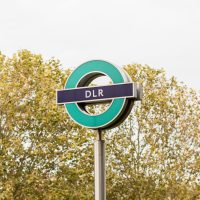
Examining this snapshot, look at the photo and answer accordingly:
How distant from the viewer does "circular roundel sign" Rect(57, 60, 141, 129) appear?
242 inches

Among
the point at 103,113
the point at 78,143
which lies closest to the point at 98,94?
the point at 103,113

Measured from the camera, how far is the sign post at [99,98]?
612cm

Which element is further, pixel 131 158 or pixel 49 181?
pixel 131 158

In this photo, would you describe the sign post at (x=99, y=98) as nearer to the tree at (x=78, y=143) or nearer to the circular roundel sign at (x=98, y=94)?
the circular roundel sign at (x=98, y=94)

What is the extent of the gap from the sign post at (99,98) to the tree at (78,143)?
69.1 ft

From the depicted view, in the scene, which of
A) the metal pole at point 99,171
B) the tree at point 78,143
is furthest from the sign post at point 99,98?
the tree at point 78,143

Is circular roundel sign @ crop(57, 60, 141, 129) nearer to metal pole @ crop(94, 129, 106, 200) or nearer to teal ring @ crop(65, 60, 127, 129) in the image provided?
teal ring @ crop(65, 60, 127, 129)

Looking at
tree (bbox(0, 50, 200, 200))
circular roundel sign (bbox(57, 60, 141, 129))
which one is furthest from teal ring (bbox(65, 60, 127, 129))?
tree (bbox(0, 50, 200, 200))

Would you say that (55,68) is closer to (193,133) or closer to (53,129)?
(53,129)

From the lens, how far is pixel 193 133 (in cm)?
3109

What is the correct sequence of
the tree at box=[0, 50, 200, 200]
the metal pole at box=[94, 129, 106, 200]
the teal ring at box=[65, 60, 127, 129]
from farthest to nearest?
the tree at box=[0, 50, 200, 200] → the teal ring at box=[65, 60, 127, 129] → the metal pole at box=[94, 129, 106, 200]

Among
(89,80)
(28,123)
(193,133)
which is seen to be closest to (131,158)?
(193,133)

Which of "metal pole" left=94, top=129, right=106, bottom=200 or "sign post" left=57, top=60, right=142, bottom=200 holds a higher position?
"sign post" left=57, top=60, right=142, bottom=200

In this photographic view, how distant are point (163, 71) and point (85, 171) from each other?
6317 mm
